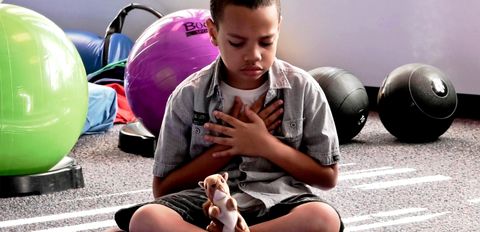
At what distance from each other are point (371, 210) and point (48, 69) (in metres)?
1.09

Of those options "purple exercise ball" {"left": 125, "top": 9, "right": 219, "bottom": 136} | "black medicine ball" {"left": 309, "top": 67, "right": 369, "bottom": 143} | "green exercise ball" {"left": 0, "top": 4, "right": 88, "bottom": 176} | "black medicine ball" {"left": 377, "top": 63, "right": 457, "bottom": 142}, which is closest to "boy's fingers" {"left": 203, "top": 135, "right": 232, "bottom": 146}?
"green exercise ball" {"left": 0, "top": 4, "right": 88, "bottom": 176}

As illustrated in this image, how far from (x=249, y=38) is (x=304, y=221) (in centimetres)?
40

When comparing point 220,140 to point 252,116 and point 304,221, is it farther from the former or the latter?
point 304,221

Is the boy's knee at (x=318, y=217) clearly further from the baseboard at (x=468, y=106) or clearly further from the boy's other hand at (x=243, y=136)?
the baseboard at (x=468, y=106)

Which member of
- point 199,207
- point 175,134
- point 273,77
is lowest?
point 199,207

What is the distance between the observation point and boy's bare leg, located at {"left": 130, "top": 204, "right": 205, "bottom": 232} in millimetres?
1757

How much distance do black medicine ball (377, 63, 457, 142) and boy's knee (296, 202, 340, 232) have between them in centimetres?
177

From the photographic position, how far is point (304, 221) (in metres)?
1.77

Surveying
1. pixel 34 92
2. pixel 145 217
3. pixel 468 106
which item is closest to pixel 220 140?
pixel 145 217

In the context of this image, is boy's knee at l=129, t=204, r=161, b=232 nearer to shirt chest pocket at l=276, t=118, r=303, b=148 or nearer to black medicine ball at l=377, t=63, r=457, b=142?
shirt chest pocket at l=276, t=118, r=303, b=148

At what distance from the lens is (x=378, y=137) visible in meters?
3.73

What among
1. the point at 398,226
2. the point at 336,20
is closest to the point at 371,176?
the point at 398,226

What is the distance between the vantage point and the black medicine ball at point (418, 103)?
11.4 ft

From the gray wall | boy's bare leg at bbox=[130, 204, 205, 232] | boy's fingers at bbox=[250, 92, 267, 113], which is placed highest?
boy's fingers at bbox=[250, 92, 267, 113]
